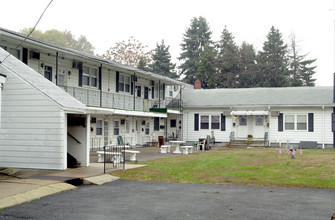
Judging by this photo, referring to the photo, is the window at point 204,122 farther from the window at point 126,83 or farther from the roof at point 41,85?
the roof at point 41,85

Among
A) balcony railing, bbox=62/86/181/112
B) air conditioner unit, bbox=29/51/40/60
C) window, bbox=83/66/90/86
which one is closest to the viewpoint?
air conditioner unit, bbox=29/51/40/60

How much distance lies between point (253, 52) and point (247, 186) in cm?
4589

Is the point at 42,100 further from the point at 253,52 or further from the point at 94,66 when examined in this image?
the point at 253,52

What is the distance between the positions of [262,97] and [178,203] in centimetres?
2524

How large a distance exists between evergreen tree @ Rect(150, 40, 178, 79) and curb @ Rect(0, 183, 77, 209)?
48.4 meters

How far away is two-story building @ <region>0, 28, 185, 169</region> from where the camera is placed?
507 inches

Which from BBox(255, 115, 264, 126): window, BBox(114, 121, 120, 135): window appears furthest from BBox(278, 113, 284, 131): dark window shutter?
BBox(114, 121, 120, 135): window

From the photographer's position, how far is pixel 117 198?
353 inches

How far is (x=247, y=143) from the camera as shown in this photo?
1185 inches

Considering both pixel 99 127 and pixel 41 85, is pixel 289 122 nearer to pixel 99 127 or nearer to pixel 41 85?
pixel 99 127

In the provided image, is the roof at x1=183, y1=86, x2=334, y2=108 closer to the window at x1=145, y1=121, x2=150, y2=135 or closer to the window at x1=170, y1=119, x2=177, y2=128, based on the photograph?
the window at x1=170, y1=119, x2=177, y2=128

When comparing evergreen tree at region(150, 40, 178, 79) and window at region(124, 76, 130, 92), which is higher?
evergreen tree at region(150, 40, 178, 79)

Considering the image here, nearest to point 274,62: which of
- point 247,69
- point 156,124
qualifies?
point 247,69

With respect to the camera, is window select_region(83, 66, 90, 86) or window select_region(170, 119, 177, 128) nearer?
window select_region(83, 66, 90, 86)
